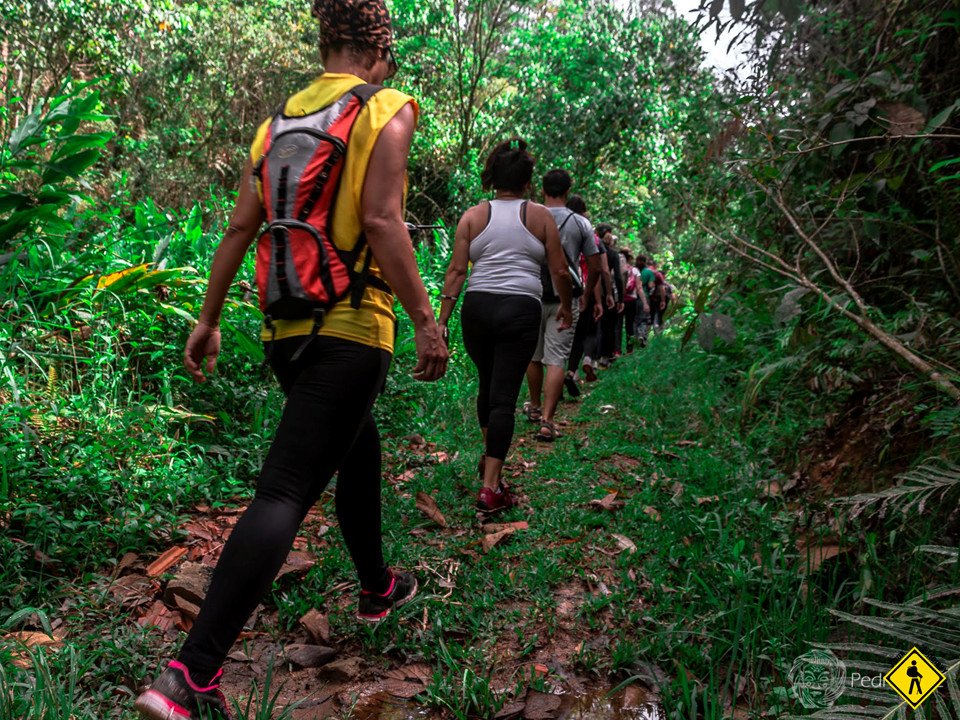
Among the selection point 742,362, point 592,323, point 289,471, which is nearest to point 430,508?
point 289,471

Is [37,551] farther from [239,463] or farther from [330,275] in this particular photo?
[330,275]

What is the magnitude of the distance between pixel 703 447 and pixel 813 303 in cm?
170

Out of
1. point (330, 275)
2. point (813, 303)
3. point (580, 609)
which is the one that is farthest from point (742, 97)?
point (580, 609)

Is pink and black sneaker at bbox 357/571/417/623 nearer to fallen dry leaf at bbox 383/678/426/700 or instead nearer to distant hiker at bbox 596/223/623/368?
fallen dry leaf at bbox 383/678/426/700

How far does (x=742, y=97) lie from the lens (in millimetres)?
3037

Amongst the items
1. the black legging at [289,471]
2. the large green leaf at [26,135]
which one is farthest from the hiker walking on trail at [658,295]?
the black legging at [289,471]

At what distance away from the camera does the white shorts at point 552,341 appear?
5.54 m

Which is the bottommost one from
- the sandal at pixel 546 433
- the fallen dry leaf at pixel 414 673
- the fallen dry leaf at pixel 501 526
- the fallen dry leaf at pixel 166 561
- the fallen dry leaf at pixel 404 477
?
the sandal at pixel 546 433

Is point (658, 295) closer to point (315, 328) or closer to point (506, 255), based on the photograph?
point (506, 255)

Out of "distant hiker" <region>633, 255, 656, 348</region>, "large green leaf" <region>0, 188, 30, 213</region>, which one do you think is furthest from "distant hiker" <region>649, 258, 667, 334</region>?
Answer: "large green leaf" <region>0, 188, 30, 213</region>

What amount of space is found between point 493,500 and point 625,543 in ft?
2.61

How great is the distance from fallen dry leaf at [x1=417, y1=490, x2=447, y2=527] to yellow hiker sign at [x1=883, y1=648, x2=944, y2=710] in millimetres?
2451

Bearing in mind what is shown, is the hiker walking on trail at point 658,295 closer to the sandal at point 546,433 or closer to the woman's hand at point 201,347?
the sandal at point 546,433

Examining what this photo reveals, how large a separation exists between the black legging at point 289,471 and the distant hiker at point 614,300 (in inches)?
274
